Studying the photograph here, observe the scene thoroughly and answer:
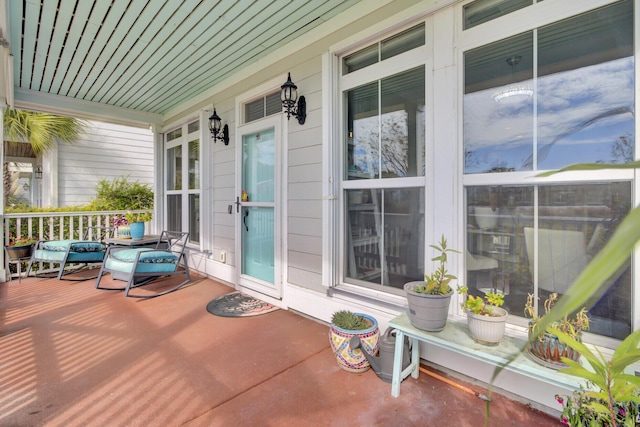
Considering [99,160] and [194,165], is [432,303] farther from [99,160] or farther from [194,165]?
[99,160]

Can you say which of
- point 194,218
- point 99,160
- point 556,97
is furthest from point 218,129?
point 99,160

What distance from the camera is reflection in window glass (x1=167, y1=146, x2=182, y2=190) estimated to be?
522 cm

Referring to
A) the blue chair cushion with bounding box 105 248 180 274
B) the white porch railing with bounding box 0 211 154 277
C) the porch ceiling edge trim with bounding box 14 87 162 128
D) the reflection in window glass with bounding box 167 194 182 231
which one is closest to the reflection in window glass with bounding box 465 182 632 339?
the blue chair cushion with bounding box 105 248 180 274

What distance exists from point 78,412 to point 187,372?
578 mm

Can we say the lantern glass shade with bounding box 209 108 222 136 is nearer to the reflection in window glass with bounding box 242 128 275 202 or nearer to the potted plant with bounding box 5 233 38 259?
the reflection in window glass with bounding box 242 128 275 202

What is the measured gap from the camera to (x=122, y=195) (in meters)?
7.11

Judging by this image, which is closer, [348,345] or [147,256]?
[348,345]

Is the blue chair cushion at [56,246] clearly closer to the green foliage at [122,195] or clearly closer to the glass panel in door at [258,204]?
the green foliage at [122,195]

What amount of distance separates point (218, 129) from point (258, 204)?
49.0 inches

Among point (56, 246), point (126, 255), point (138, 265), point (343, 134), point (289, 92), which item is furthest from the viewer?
point (56, 246)

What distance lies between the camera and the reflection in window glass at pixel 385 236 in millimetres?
2367

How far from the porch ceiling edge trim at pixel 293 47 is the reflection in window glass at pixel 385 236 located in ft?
4.61

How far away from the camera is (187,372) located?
6.98 feet

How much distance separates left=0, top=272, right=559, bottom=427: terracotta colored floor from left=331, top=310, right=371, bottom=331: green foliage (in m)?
0.29
